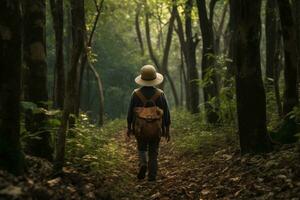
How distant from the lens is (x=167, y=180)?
352 inches

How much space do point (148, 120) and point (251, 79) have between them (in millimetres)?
2027

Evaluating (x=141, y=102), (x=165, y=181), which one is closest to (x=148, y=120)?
(x=141, y=102)

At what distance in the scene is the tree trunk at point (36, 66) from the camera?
797cm

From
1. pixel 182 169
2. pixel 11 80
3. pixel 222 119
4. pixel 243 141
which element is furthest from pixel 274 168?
pixel 222 119

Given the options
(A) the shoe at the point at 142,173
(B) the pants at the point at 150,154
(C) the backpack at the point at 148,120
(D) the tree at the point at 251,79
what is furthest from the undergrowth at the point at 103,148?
(D) the tree at the point at 251,79

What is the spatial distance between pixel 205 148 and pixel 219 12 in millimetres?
32365

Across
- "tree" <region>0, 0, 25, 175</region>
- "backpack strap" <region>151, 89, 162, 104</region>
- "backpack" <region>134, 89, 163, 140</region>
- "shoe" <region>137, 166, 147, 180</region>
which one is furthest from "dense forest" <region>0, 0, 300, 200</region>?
"backpack strap" <region>151, 89, 162, 104</region>

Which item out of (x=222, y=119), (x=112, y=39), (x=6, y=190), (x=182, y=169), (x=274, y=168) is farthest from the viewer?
(x=112, y=39)

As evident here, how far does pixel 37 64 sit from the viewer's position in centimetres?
816

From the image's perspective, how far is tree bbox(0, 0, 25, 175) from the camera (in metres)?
5.12

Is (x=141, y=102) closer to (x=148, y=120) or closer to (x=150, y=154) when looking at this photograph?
(x=148, y=120)

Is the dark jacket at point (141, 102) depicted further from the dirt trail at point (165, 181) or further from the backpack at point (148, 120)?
the dirt trail at point (165, 181)

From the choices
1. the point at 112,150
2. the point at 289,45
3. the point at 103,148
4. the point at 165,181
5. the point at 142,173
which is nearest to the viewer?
the point at 289,45

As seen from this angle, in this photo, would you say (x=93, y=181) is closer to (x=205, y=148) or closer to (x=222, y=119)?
(x=205, y=148)
